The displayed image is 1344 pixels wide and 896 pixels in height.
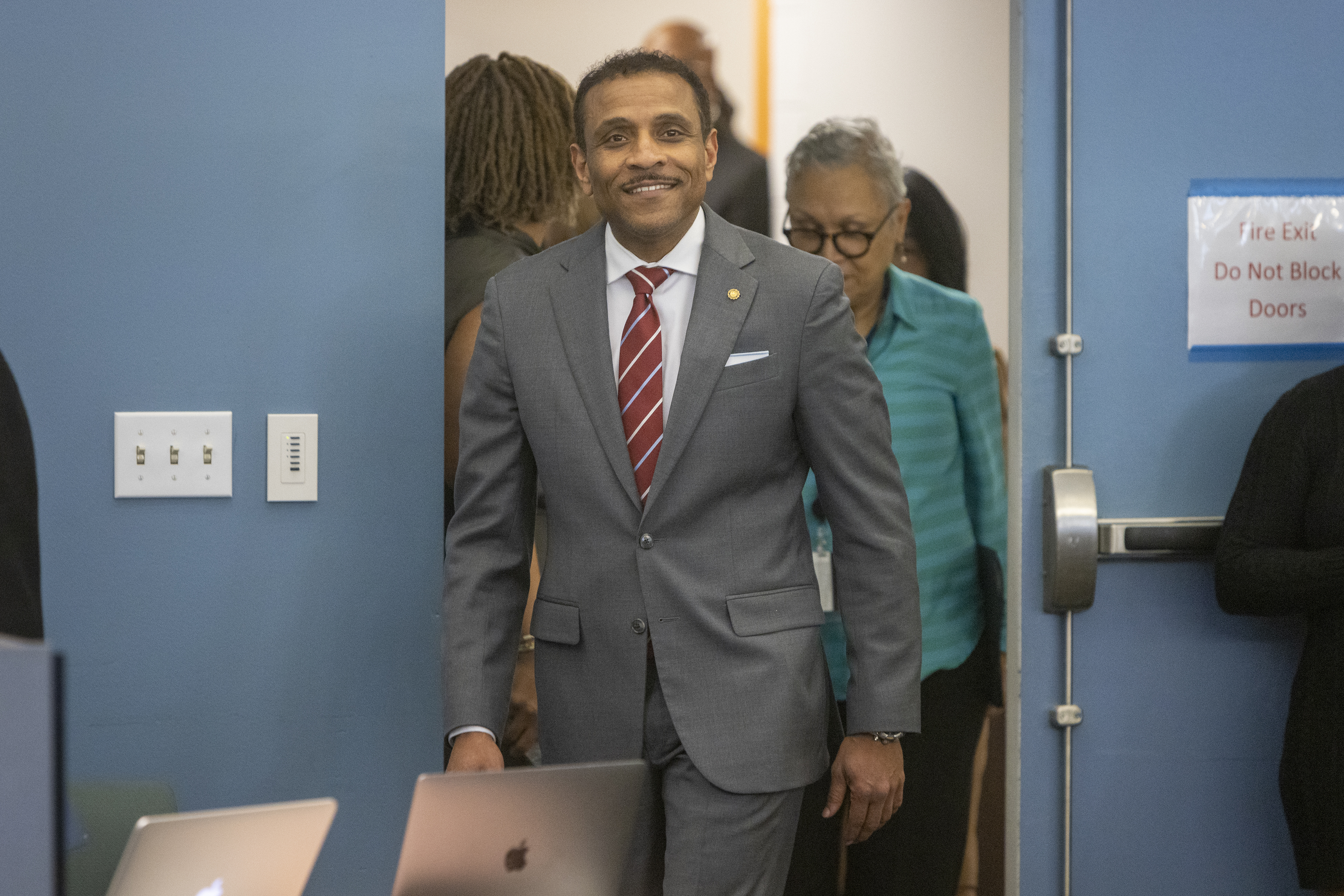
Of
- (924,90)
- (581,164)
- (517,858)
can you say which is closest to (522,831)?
(517,858)

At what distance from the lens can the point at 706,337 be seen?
5.46 feet

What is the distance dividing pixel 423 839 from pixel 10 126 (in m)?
1.67

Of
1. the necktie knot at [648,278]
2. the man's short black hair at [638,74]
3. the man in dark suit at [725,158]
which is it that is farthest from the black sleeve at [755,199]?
the necktie knot at [648,278]

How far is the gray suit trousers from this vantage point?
161cm

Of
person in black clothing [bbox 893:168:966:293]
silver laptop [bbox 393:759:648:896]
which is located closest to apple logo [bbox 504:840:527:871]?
silver laptop [bbox 393:759:648:896]

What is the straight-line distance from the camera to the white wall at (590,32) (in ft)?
7.01

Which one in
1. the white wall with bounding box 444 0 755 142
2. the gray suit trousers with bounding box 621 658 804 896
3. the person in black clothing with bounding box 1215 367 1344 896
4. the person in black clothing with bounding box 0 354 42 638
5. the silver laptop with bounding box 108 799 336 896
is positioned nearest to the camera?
the silver laptop with bounding box 108 799 336 896

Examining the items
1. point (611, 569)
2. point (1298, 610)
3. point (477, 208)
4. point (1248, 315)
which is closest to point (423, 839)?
point (611, 569)

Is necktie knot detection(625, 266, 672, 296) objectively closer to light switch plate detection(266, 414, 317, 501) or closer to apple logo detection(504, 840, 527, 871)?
light switch plate detection(266, 414, 317, 501)

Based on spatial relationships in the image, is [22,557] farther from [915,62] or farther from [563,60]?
[915,62]

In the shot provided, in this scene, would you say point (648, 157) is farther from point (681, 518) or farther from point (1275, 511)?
point (1275, 511)

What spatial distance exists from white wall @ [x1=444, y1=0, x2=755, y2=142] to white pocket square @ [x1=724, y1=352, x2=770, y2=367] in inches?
26.7

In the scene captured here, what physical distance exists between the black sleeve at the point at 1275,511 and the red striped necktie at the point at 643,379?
1.16 metres

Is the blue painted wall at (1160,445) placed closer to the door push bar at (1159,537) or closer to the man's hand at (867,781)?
the door push bar at (1159,537)
